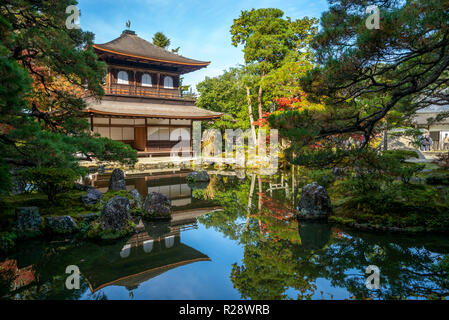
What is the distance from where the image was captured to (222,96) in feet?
79.3

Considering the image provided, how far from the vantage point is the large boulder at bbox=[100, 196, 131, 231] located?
5.13m

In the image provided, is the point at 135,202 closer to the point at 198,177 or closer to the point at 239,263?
the point at 239,263

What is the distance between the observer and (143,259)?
413 cm

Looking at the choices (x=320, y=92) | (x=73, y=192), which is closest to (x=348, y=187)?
(x=320, y=92)

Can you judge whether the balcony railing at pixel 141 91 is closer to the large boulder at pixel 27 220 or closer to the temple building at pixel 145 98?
the temple building at pixel 145 98

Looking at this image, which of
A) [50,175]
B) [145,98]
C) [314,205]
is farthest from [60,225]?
[145,98]

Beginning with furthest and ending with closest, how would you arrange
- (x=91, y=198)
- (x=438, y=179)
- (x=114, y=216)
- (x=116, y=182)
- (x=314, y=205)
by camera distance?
(x=116, y=182), (x=438, y=179), (x=91, y=198), (x=314, y=205), (x=114, y=216)

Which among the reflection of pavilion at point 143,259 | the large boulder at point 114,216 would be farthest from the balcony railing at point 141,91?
the reflection of pavilion at point 143,259

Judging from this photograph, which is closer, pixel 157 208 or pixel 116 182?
pixel 157 208

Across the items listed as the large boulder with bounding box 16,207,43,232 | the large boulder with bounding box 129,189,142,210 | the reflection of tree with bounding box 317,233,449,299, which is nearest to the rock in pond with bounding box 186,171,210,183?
the large boulder with bounding box 129,189,142,210

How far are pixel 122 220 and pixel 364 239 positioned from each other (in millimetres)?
4591

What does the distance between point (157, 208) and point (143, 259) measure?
2.23m

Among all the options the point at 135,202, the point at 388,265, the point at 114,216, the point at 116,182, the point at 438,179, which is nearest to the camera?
the point at 388,265
